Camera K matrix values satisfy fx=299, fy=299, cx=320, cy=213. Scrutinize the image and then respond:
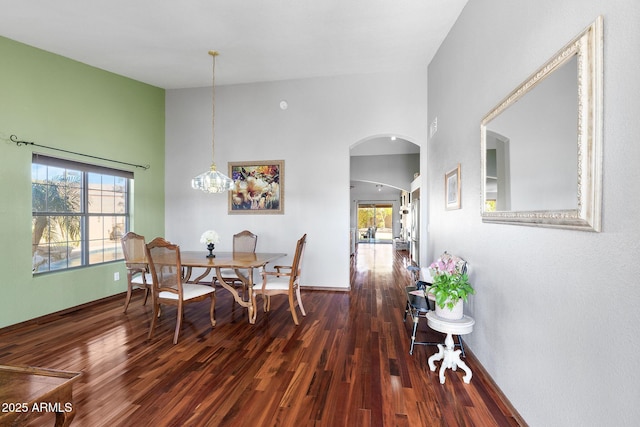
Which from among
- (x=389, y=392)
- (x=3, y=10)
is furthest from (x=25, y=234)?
(x=389, y=392)

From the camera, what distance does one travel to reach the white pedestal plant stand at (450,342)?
234 centimetres

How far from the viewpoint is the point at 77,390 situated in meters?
2.23

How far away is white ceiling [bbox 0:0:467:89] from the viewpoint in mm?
3189

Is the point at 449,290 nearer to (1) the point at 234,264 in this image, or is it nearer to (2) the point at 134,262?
(1) the point at 234,264

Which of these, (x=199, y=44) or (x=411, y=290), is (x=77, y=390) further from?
(x=199, y=44)

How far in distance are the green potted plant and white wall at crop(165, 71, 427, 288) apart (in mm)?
2710

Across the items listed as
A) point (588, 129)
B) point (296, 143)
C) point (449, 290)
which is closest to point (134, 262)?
point (296, 143)

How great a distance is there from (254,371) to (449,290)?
1.72m

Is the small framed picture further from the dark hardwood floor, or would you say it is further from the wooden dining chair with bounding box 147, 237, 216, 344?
the wooden dining chair with bounding box 147, 237, 216, 344

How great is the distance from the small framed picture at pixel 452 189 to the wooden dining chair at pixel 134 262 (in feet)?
12.4

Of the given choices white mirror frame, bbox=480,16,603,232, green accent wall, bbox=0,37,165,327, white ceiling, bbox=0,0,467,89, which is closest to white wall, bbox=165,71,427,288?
white ceiling, bbox=0,0,467,89

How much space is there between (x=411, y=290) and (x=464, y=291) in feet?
3.68

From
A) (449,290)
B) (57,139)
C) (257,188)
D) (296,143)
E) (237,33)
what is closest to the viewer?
(449,290)

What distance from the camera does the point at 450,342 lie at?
2.46m
